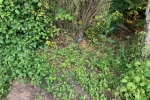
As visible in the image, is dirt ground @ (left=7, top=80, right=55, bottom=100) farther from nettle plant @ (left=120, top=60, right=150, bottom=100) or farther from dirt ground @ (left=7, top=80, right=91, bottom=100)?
nettle plant @ (left=120, top=60, right=150, bottom=100)

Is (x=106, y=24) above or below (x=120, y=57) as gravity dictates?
above

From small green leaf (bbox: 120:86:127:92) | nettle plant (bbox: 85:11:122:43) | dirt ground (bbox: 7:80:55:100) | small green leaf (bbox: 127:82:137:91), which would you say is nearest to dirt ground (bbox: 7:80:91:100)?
dirt ground (bbox: 7:80:55:100)

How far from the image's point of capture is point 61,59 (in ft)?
12.5

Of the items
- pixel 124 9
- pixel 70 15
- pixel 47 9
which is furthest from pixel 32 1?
pixel 124 9

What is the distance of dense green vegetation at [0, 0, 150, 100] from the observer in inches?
131

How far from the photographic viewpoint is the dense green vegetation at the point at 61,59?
3324mm

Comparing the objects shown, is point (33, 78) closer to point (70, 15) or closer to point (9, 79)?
point (9, 79)

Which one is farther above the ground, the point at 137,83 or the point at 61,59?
the point at 137,83

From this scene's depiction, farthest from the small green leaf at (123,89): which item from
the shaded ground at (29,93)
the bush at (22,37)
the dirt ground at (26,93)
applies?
the bush at (22,37)

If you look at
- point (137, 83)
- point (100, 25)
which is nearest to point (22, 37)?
point (100, 25)

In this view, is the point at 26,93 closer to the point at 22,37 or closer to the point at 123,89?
the point at 22,37

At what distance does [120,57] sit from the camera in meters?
3.80

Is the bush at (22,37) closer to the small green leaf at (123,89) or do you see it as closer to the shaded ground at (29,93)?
the shaded ground at (29,93)

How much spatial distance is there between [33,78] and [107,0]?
183 cm
